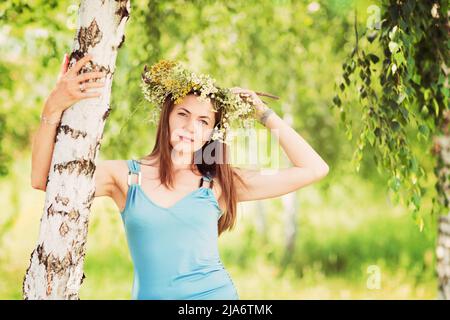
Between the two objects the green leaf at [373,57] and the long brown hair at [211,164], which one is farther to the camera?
the green leaf at [373,57]

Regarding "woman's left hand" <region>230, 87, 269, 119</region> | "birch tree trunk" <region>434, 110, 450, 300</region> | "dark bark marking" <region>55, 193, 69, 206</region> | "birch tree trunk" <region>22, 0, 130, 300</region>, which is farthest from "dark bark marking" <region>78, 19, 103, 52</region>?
"birch tree trunk" <region>434, 110, 450, 300</region>

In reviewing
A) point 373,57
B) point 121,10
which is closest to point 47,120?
point 121,10

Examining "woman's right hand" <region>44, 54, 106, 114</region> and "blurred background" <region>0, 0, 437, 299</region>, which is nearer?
"woman's right hand" <region>44, 54, 106, 114</region>

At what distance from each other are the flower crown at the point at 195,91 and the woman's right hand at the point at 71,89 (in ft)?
1.94

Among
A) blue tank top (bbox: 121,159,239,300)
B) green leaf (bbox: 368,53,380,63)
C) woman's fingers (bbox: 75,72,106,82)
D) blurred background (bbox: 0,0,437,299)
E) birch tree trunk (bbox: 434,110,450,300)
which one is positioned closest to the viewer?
woman's fingers (bbox: 75,72,106,82)

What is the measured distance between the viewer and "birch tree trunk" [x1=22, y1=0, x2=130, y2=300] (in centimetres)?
217

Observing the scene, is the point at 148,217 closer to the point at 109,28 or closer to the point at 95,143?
the point at 95,143

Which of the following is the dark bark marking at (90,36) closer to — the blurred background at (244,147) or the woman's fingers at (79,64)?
the woman's fingers at (79,64)

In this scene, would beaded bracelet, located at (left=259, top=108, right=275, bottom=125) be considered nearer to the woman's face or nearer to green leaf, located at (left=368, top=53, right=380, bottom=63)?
the woman's face

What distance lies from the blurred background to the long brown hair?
731 millimetres

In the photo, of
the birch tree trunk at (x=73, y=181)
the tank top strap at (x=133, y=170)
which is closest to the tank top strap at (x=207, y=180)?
the tank top strap at (x=133, y=170)

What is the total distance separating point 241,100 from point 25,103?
204 inches

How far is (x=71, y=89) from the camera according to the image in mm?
2150

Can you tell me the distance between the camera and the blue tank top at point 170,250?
254 cm
